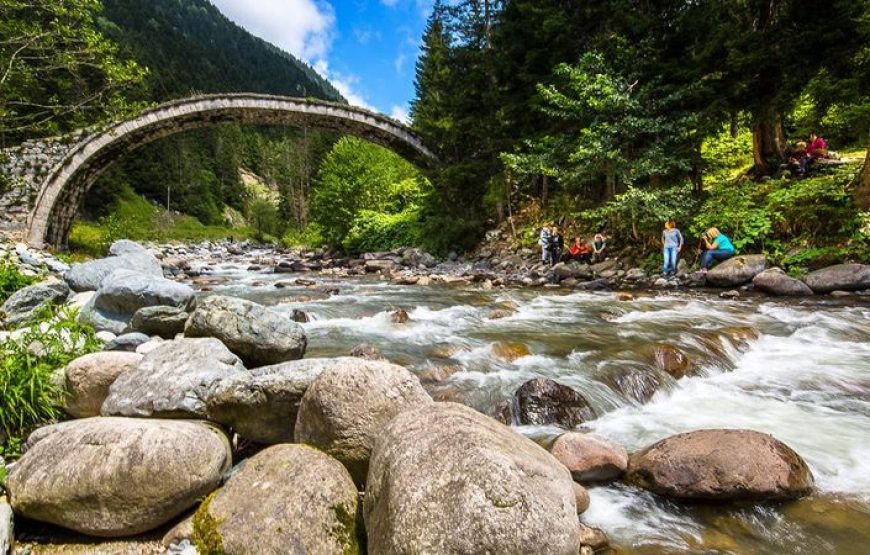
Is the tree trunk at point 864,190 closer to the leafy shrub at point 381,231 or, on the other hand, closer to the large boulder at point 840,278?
the large boulder at point 840,278

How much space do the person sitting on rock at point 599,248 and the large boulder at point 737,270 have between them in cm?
406

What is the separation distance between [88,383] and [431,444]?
3139 millimetres

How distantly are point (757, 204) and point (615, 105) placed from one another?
5.05 meters

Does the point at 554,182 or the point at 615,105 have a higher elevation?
the point at 615,105

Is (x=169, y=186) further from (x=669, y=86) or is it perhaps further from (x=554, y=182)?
(x=669, y=86)

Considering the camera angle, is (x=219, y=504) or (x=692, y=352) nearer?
(x=219, y=504)

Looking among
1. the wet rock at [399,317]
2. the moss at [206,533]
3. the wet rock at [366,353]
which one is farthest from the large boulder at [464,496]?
the wet rock at [399,317]

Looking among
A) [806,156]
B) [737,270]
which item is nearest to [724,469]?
[737,270]

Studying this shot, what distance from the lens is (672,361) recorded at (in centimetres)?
609

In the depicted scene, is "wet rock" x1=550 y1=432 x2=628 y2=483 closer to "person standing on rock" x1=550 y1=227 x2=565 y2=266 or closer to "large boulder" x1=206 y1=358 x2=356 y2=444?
"large boulder" x1=206 y1=358 x2=356 y2=444

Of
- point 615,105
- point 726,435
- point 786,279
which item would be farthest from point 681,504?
point 615,105

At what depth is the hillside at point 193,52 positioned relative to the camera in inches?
2699

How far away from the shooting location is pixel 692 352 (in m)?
6.58

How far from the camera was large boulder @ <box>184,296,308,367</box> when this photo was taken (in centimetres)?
468
